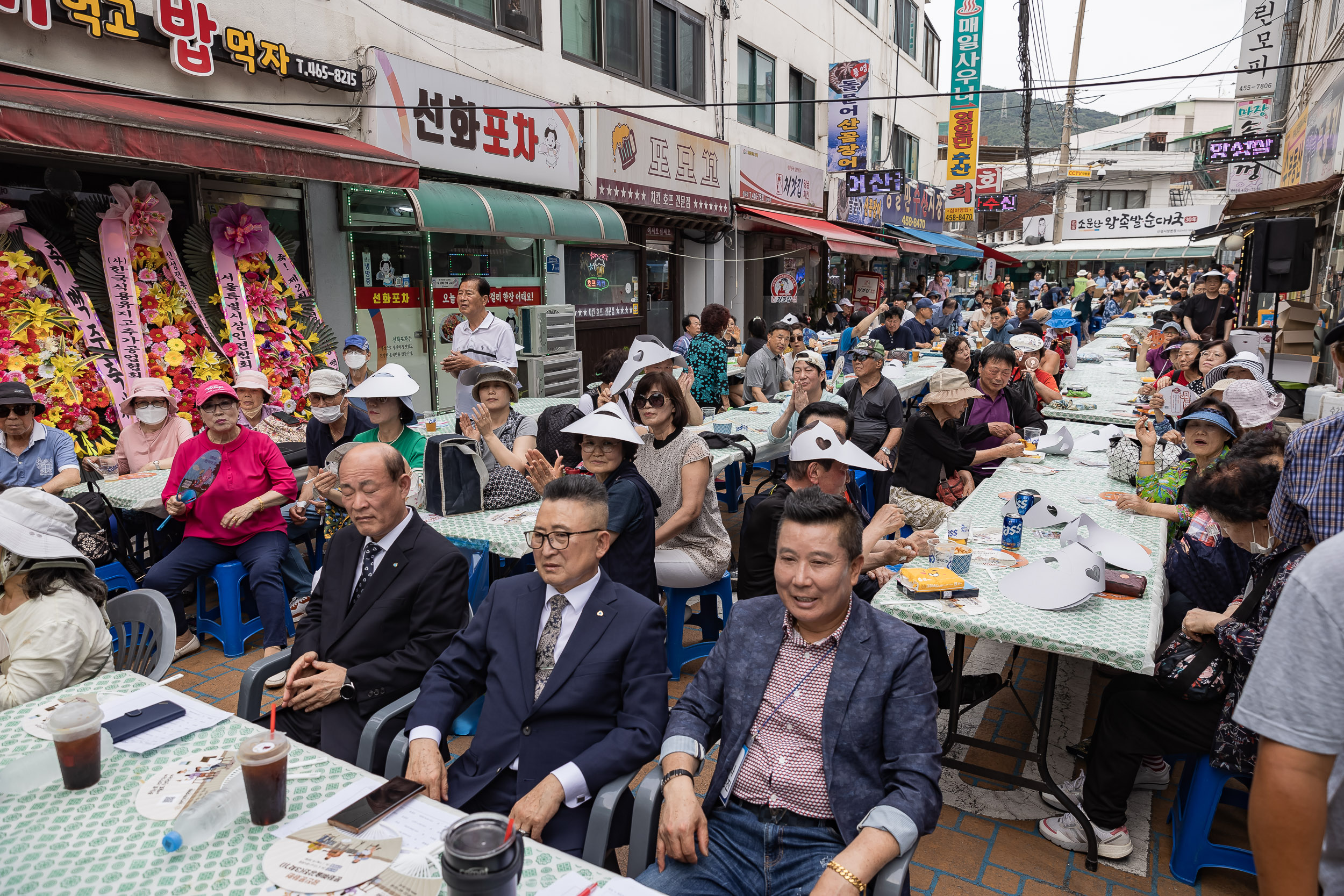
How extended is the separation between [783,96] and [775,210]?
2.60 metres

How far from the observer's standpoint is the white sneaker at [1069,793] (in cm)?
332

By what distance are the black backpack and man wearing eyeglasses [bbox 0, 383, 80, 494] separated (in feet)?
7.71

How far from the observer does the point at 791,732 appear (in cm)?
228

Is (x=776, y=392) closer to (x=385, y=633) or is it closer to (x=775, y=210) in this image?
(x=385, y=633)

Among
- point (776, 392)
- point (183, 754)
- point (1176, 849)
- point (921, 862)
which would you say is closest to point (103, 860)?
point (183, 754)

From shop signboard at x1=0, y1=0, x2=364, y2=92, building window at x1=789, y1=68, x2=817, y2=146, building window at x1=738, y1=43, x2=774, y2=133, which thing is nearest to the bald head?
shop signboard at x1=0, y1=0, x2=364, y2=92

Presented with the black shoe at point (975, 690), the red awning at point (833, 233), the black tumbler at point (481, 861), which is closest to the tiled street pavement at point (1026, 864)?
the black shoe at point (975, 690)

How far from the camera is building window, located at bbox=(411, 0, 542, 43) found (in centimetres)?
975

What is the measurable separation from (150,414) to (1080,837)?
5.95 m

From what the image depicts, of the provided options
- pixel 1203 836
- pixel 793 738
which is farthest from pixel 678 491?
pixel 1203 836

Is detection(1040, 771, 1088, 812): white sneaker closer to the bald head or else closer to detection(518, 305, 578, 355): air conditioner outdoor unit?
the bald head

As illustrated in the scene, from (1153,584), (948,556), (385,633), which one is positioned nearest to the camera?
(385,633)

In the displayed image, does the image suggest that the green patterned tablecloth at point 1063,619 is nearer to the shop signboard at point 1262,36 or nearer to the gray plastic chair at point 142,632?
the gray plastic chair at point 142,632

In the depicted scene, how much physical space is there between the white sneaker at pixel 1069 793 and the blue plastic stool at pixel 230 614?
13.4ft
